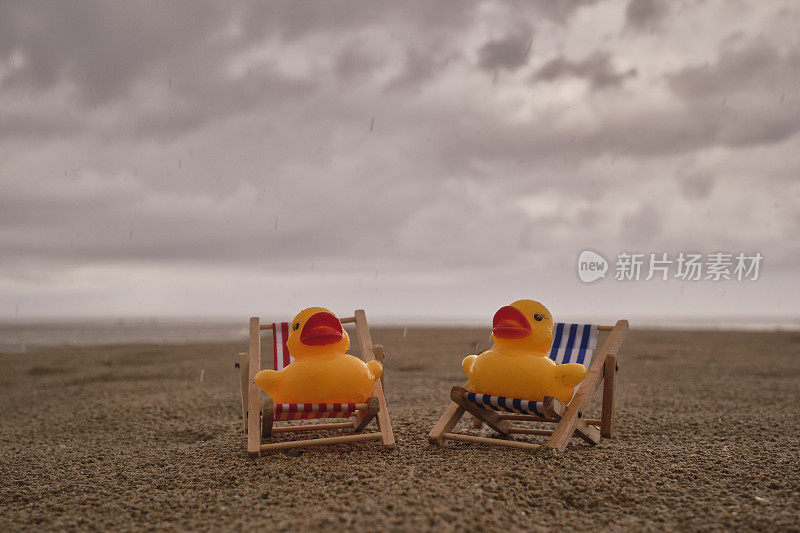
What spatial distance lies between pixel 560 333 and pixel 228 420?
3854 mm

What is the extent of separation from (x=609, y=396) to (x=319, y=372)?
256 centimetres

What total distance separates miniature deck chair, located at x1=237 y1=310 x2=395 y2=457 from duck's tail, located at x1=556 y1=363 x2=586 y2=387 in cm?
149

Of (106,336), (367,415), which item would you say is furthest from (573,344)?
(106,336)

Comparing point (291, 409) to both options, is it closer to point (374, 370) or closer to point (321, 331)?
point (321, 331)

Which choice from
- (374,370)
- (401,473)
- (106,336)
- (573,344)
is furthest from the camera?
(106,336)

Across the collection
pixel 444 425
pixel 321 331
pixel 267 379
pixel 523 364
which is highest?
pixel 321 331

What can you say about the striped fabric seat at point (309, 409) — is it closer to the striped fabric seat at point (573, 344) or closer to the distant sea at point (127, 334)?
the striped fabric seat at point (573, 344)

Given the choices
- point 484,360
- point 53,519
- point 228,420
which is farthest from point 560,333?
point 53,519

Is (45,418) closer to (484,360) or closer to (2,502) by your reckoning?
(2,502)

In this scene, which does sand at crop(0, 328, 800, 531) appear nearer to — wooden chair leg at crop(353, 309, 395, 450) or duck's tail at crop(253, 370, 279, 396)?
wooden chair leg at crop(353, 309, 395, 450)

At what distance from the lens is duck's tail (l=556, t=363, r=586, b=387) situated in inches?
172

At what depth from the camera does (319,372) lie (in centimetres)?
451

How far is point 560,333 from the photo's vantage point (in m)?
5.18

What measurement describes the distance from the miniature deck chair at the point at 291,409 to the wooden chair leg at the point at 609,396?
1923mm
